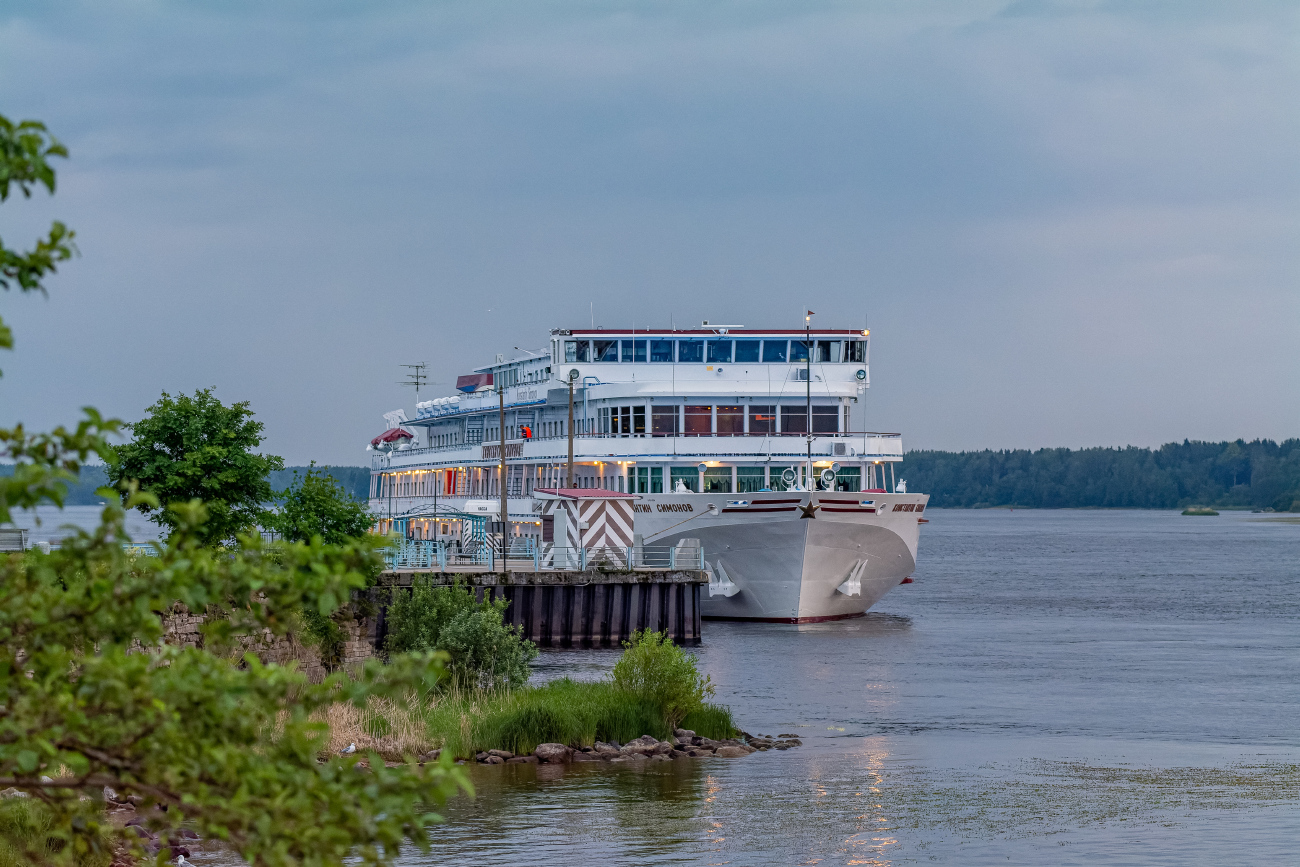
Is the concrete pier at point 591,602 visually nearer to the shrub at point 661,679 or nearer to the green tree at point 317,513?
the green tree at point 317,513

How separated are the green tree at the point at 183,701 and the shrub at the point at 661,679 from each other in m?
18.4

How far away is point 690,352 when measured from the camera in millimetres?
53844

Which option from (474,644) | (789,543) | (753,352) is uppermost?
(753,352)

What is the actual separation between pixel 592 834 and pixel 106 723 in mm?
12762

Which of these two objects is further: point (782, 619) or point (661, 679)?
point (782, 619)

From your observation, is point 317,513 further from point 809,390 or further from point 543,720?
point 809,390

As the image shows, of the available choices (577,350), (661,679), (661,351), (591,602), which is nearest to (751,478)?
(661,351)

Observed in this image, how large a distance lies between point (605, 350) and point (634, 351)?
3.75 feet

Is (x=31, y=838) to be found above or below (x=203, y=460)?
below

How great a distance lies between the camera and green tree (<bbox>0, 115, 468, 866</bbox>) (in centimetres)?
567

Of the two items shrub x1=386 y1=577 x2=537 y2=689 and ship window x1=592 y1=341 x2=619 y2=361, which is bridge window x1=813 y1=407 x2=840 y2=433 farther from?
shrub x1=386 y1=577 x2=537 y2=689

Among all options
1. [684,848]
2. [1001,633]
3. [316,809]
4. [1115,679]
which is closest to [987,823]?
[684,848]

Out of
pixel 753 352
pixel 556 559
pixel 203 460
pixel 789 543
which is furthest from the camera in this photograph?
pixel 753 352

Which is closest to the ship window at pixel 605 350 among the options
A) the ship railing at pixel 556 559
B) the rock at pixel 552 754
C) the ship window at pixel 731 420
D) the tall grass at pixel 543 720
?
the ship window at pixel 731 420
